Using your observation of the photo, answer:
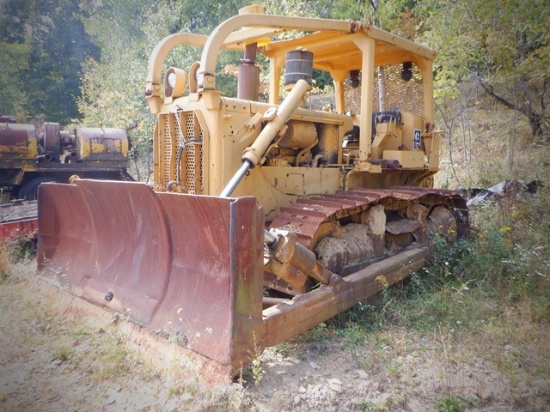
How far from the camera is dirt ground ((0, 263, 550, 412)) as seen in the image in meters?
2.42

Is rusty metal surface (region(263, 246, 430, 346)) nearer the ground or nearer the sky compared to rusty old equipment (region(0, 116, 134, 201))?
nearer the ground

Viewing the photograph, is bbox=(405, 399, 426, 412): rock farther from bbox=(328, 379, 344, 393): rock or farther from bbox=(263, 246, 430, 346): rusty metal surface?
bbox=(263, 246, 430, 346): rusty metal surface

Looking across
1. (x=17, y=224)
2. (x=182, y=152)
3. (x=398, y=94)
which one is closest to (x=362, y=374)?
(x=182, y=152)

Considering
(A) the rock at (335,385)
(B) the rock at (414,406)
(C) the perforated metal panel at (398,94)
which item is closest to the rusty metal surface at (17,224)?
(A) the rock at (335,385)

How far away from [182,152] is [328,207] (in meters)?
1.43

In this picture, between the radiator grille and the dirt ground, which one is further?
the radiator grille

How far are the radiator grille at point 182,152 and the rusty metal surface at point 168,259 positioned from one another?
0.67m

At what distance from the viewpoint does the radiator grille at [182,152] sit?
377cm

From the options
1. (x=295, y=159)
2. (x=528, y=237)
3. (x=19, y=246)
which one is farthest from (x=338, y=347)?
(x=19, y=246)

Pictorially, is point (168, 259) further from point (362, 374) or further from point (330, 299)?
point (362, 374)

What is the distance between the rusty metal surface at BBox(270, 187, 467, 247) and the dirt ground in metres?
0.86

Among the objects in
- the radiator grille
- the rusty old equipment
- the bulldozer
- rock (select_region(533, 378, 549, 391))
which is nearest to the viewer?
rock (select_region(533, 378, 549, 391))

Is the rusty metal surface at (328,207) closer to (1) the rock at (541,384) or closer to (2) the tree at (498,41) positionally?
(1) the rock at (541,384)

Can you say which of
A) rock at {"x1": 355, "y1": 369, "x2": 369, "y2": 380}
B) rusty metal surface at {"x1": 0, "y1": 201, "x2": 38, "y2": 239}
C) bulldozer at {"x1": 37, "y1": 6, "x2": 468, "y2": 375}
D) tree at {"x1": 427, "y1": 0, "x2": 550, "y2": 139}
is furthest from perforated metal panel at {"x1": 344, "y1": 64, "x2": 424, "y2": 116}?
rusty metal surface at {"x1": 0, "y1": 201, "x2": 38, "y2": 239}
